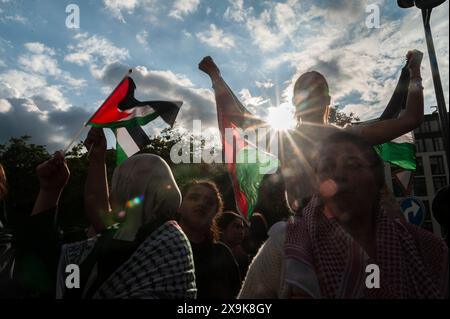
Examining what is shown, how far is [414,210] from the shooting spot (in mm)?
6148

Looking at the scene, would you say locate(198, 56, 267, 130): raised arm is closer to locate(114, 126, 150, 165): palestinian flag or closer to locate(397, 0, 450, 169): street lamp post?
locate(114, 126, 150, 165): palestinian flag

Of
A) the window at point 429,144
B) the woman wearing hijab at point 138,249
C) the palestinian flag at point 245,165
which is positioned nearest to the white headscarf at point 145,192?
the woman wearing hijab at point 138,249

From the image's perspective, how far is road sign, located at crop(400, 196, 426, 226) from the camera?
6.03 metres

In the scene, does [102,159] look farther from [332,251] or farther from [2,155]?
[2,155]

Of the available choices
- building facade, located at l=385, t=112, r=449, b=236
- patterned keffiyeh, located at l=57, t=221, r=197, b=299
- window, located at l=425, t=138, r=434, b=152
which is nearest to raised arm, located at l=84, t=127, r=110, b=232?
patterned keffiyeh, located at l=57, t=221, r=197, b=299

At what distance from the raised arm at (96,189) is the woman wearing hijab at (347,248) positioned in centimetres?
157

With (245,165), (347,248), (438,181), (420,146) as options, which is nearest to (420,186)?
(438,181)

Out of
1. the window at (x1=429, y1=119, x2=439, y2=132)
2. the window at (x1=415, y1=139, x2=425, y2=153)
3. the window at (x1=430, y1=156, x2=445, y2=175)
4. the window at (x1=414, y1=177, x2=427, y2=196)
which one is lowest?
the window at (x1=414, y1=177, x2=427, y2=196)

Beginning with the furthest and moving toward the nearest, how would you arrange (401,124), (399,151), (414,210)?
(414,210) → (399,151) → (401,124)

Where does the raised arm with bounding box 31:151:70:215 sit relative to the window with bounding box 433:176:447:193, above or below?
below

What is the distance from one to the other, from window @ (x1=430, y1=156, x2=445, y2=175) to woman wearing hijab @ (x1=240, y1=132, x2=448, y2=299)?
6508 centimetres

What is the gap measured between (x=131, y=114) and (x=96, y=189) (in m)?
1.30

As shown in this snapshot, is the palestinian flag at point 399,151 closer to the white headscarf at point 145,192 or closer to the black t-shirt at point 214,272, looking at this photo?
the black t-shirt at point 214,272

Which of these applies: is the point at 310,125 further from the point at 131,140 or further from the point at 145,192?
the point at 131,140
